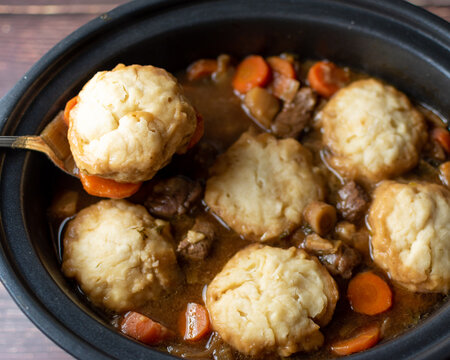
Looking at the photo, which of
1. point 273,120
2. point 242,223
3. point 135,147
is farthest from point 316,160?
point 135,147

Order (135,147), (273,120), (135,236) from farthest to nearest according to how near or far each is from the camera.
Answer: (273,120) → (135,236) → (135,147)

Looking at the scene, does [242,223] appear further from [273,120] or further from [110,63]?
[110,63]

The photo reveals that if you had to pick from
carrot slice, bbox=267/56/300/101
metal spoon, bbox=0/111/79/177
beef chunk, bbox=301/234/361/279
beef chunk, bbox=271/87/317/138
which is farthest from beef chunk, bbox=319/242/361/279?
metal spoon, bbox=0/111/79/177

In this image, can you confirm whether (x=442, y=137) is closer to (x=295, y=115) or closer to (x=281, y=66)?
(x=295, y=115)

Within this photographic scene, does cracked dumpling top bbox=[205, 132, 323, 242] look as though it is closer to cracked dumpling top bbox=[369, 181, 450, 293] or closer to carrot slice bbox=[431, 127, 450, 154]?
cracked dumpling top bbox=[369, 181, 450, 293]

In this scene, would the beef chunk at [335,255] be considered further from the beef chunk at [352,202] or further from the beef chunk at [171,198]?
the beef chunk at [171,198]
